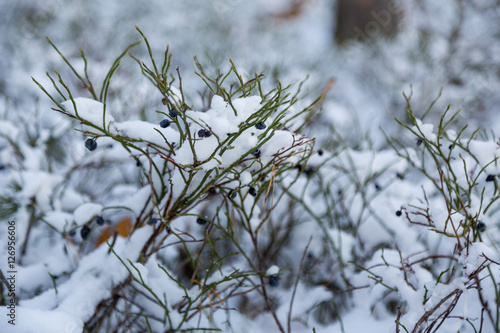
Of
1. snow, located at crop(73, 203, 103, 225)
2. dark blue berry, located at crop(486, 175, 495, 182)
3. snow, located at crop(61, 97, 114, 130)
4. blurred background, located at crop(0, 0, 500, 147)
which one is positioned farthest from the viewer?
blurred background, located at crop(0, 0, 500, 147)

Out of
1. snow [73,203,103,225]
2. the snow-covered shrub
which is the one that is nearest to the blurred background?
the snow-covered shrub

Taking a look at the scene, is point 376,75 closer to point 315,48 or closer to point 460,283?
point 315,48

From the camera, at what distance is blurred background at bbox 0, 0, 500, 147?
4.08 m

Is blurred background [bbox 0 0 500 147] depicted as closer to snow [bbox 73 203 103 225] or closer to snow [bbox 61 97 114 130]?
snow [bbox 73 203 103 225]

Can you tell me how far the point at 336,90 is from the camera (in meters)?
5.02

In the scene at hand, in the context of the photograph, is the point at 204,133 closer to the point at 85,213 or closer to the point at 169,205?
the point at 169,205

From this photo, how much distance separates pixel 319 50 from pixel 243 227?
5391 mm

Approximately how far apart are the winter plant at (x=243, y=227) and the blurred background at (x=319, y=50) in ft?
5.24

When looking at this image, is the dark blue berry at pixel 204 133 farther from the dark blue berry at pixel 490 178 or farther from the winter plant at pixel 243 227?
the dark blue berry at pixel 490 178

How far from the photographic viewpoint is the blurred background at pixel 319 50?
161 inches

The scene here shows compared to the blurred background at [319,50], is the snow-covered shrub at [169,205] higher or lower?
lower

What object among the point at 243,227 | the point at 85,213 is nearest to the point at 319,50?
the point at 243,227

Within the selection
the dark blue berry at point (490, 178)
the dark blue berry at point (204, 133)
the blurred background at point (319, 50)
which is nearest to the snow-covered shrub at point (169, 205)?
the dark blue berry at point (204, 133)

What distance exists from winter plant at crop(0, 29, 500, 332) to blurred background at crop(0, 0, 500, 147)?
160cm
